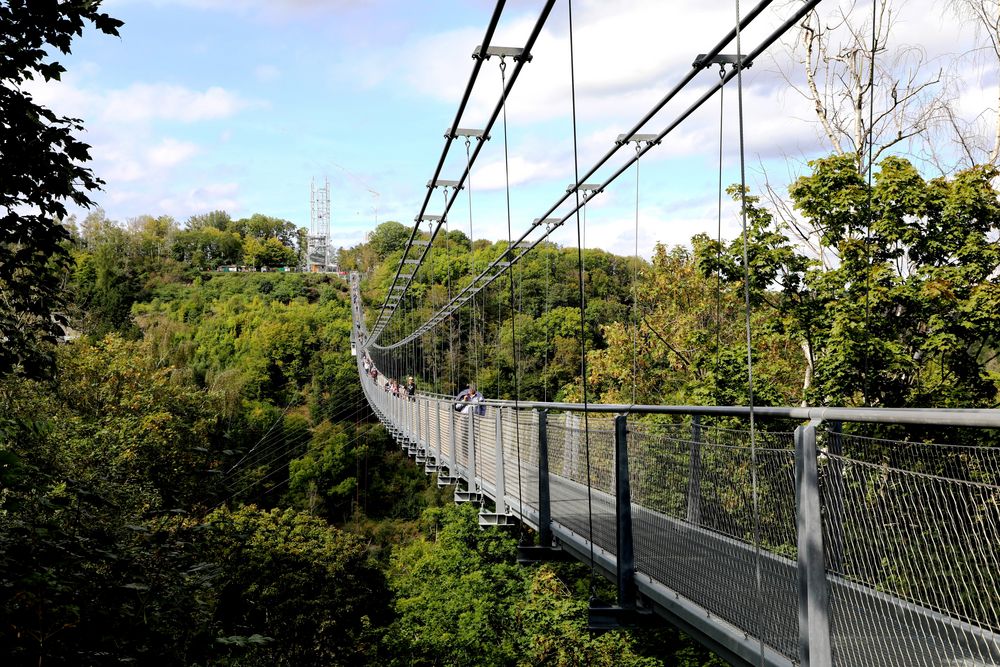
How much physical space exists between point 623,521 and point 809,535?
1514 millimetres

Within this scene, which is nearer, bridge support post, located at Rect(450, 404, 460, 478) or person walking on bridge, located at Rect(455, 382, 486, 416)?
bridge support post, located at Rect(450, 404, 460, 478)

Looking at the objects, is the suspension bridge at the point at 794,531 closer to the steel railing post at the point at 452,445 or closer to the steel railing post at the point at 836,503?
the steel railing post at the point at 836,503

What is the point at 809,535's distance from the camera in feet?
7.91

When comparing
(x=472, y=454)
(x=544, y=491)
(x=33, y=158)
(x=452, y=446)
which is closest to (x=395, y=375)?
(x=452, y=446)

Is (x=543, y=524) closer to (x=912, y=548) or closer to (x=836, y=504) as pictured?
(x=836, y=504)

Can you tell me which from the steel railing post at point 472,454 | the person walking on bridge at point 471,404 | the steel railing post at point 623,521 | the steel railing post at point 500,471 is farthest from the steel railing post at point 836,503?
the person walking on bridge at point 471,404

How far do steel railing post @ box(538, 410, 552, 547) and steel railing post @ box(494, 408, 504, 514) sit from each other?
49.5 inches

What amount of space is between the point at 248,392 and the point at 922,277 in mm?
49041

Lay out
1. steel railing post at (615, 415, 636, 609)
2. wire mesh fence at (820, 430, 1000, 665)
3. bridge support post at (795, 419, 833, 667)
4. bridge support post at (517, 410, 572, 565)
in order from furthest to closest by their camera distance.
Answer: bridge support post at (517, 410, 572, 565) < steel railing post at (615, 415, 636, 609) < bridge support post at (795, 419, 833, 667) < wire mesh fence at (820, 430, 1000, 665)

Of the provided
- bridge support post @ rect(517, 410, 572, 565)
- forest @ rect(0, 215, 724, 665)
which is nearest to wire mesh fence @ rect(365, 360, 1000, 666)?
bridge support post @ rect(517, 410, 572, 565)

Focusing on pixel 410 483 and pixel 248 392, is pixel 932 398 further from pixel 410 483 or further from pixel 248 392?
pixel 248 392

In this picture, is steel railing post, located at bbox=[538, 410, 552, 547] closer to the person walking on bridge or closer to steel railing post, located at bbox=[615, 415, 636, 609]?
steel railing post, located at bbox=[615, 415, 636, 609]

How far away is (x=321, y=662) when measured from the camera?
19.3 metres

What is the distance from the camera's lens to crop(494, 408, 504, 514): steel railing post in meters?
6.81
